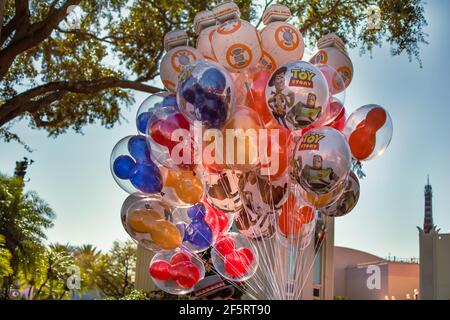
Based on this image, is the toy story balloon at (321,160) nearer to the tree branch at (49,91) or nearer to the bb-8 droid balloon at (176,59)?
the bb-8 droid balloon at (176,59)

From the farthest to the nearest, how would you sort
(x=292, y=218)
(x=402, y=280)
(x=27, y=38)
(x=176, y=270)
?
(x=402, y=280) < (x=27, y=38) < (x=176, y=270) < (x=292, y=218)

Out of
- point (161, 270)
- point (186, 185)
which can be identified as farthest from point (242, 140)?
point (161, 270)

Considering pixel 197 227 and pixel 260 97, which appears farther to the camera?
pixel 197 227

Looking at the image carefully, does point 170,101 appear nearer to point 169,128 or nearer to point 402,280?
point 169,128

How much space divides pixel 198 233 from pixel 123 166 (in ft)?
3.44

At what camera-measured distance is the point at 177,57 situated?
615 centimetres

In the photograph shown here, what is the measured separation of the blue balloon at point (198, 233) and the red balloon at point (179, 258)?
0.19 meters

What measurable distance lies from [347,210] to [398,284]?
69.9 ft

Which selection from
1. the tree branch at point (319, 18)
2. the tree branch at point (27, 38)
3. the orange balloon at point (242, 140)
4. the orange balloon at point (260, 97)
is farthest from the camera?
the tree branch at point (319, 18)

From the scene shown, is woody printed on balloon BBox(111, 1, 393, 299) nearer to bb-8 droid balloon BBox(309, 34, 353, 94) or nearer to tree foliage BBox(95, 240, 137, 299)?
bb-8 droid balloon BBox(309, 34, 353, 94)

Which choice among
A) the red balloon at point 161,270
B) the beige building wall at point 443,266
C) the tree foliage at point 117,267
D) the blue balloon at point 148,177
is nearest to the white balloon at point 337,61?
the blue balloon at point 148,177

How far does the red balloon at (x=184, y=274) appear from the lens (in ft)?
20.0

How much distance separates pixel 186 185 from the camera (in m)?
5.64
